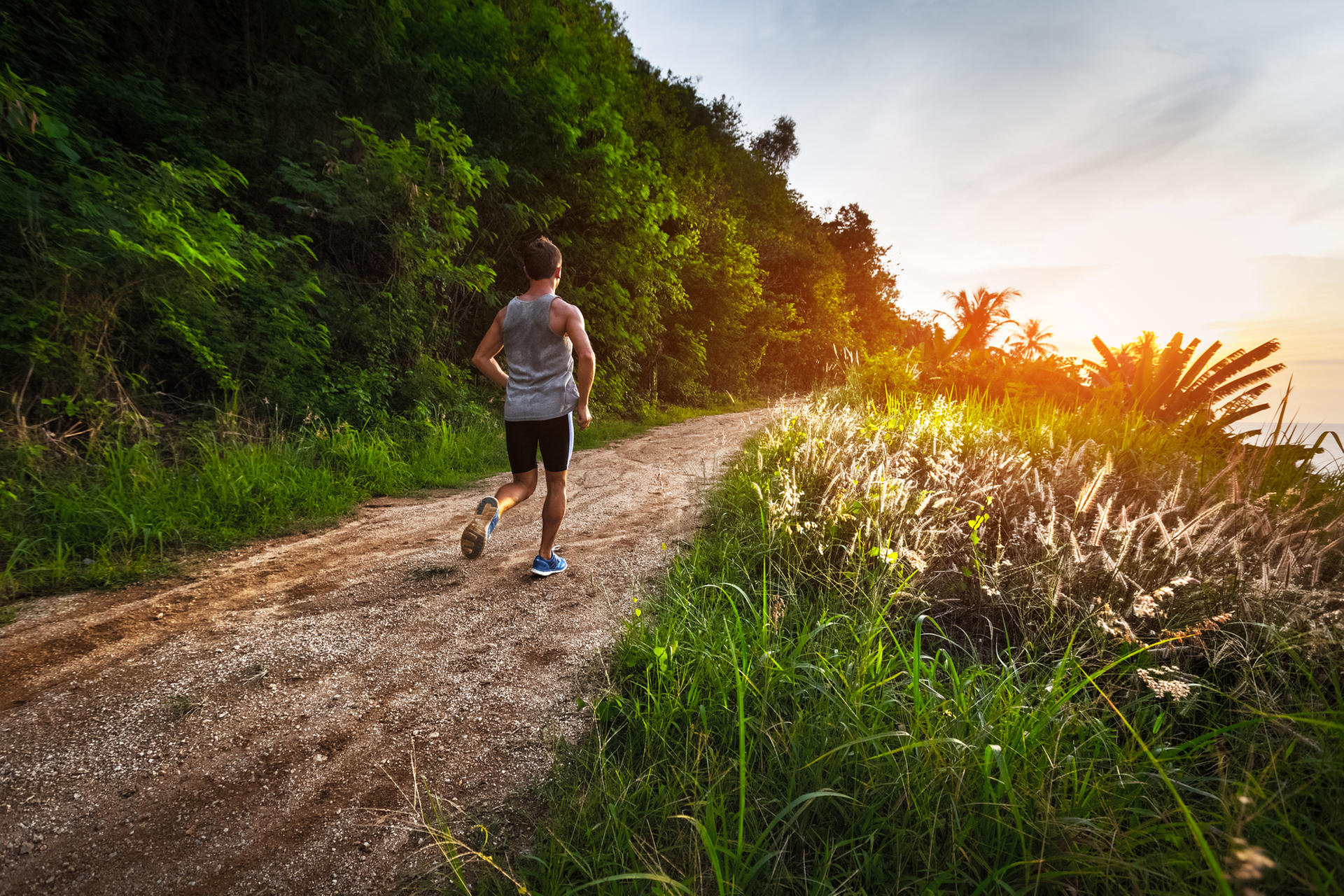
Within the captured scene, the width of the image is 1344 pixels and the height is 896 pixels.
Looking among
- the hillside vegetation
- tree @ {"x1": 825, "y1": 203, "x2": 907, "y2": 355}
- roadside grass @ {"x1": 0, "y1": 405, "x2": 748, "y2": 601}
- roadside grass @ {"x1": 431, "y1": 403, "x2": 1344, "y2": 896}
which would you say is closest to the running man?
roadside grass @ {"x1": 431, "y1": 403, "x2": 1344, "y2": 896}

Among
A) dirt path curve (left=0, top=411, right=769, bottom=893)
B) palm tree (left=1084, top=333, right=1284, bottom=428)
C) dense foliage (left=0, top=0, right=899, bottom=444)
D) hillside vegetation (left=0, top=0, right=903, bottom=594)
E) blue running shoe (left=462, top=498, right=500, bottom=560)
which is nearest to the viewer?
dirt path curve (left=0, top=411, right=769, bottom=893)

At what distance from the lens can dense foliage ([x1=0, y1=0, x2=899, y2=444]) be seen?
4605mm

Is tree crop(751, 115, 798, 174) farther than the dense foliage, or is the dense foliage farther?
tree crop(751, 115, 798, 174)

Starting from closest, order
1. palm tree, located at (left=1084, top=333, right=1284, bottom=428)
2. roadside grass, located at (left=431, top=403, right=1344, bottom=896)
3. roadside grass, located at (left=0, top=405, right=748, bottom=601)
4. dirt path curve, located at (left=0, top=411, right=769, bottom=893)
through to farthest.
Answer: roadside grass, located at (left=431, top=403, right=1344, bottom=896), dirt path curve, located at (left=0, top=411, right=769, bottom=893), roadside grass, located at (left=0, top=405, right=748, bottom=601), palm tree, located at (left=1084, top=333, right=1284, bottom=428)

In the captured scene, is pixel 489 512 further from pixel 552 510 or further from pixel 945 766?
pixel 945 766

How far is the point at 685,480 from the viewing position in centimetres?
677

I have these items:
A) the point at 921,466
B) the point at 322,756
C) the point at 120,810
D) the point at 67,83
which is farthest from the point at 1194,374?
the point at 67,83

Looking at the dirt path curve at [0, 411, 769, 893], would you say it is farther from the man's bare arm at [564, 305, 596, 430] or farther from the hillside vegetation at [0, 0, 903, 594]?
the man's bare arm at [564, 305, 596, 430]

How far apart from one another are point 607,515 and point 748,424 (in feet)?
19.8

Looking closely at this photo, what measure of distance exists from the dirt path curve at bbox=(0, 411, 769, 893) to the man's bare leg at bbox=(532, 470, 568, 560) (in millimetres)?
249

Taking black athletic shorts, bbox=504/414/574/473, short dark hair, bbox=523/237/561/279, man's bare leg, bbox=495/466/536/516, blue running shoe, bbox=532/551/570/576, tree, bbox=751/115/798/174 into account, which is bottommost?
blue running shoe, bbox=532/551/570/576

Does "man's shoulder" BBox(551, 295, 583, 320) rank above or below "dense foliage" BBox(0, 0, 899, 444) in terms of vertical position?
below

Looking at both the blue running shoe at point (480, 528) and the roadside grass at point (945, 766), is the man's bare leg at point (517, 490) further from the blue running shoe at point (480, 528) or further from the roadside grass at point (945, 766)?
the roadside grass at point (945, 766)

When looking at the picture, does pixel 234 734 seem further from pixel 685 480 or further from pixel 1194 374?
pixel 1194 374
